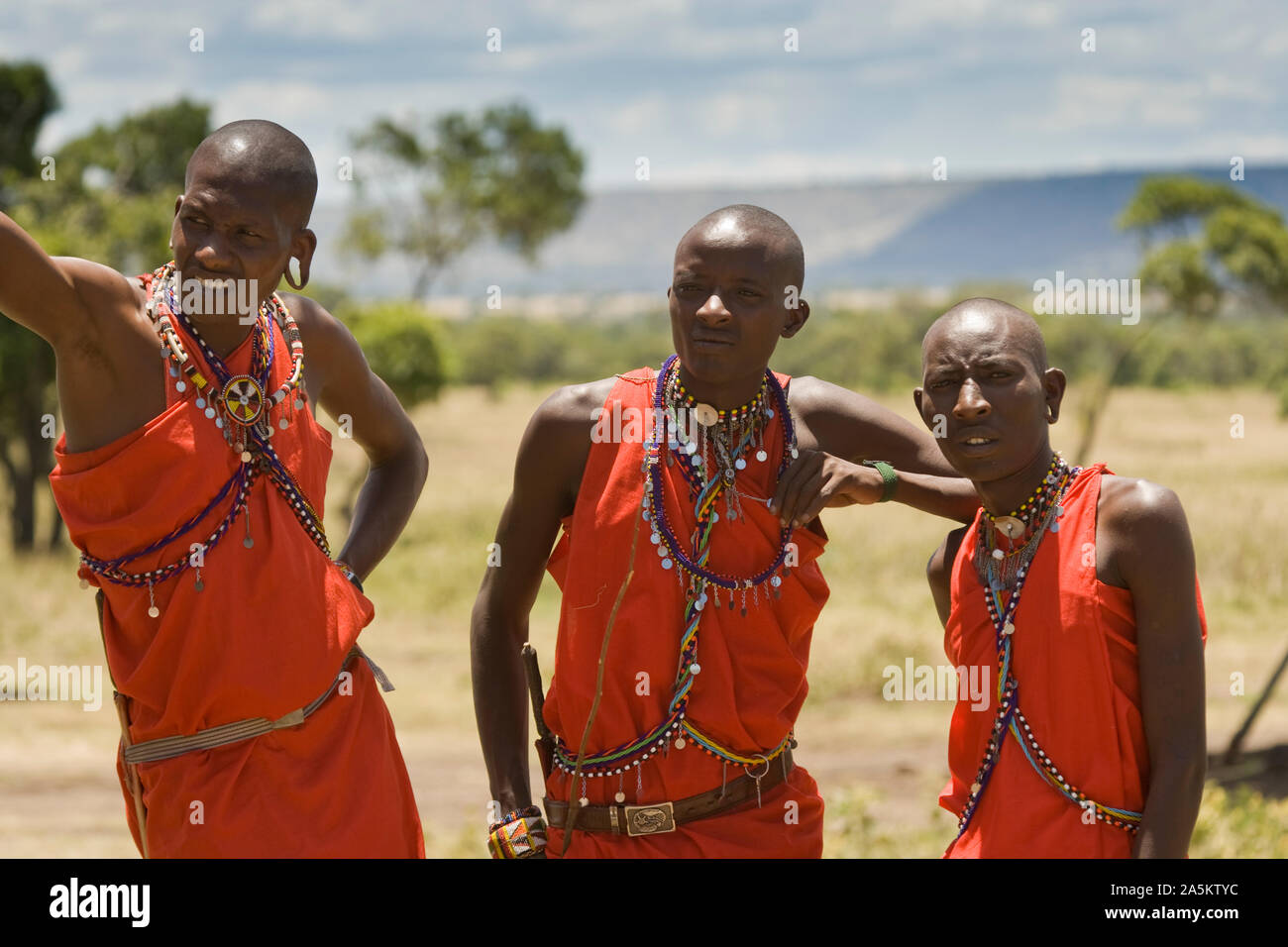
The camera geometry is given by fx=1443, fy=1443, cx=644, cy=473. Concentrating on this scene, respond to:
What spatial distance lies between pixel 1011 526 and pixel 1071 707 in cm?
42

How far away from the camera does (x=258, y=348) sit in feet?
11.4

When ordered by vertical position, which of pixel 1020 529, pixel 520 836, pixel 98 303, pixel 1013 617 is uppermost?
pixel 98 303

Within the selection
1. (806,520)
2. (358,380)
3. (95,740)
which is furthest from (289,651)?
(95,740)

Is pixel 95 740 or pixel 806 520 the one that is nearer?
pixel 806 520

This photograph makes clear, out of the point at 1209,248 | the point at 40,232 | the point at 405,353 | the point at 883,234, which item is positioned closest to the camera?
the point at 1209,248

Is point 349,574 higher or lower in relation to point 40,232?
lower

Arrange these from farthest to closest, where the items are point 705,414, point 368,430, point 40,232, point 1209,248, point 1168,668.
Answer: point 40,232, point 1209,248, point 368,430, point 705,414, point 1168,668

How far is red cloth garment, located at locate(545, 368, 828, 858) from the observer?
11.2 ft

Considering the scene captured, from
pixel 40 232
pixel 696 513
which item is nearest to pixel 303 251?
pixel 696 513

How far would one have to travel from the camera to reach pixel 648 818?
134 inches

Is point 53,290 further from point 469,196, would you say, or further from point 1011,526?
point 469,196

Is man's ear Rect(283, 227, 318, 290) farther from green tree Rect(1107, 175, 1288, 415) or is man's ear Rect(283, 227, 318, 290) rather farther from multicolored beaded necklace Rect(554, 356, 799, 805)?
green tree Rect(1107, 175, 1288, 415)
